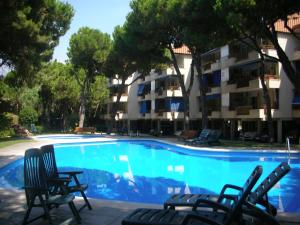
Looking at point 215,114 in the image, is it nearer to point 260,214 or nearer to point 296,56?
point 296,56

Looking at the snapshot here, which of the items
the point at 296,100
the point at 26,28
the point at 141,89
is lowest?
the point at 296,100

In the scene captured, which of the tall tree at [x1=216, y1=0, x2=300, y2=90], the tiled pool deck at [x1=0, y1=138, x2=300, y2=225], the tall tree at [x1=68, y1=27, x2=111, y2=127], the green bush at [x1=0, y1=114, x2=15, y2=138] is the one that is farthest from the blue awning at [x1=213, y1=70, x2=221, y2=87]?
the tiled pool deck at [x1=0, y1=138, x2=300, y2=225]

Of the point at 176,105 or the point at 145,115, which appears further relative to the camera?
the point at 145,115

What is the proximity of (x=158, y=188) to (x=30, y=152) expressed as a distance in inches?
253

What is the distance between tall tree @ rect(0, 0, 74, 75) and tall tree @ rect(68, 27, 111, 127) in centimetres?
1780

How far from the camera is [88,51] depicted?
4425 cm

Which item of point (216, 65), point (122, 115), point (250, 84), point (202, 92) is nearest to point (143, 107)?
point (122, 115)

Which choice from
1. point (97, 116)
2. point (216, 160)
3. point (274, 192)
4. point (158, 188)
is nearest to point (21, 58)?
point (216, 160)

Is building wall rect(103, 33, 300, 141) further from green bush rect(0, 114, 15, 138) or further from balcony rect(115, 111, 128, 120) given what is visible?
green bush rect(0, 114, 15, 138)

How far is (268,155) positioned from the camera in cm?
2005

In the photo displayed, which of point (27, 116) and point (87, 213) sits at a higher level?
point (27, 116)

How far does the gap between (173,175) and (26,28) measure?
353 inches

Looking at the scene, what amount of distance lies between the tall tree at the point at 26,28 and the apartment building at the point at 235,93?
1574 centimetres

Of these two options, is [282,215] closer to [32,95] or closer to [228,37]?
[228,37]
